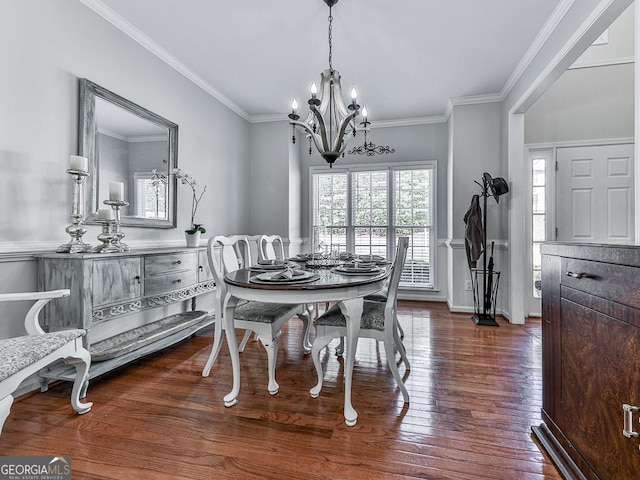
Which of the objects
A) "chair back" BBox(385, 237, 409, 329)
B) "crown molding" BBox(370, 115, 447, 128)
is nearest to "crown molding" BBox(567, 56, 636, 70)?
"crown molding" BBox(370, 115, 447, 128)

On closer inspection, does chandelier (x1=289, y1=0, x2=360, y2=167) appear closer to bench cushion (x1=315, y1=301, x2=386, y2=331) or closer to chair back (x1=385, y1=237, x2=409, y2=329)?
chair back (x1=385, y1=237, x2=409, y2=329)

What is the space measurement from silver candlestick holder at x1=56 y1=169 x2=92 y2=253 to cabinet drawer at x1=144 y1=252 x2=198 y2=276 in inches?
15.9


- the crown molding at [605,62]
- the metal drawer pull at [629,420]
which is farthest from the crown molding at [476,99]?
the metal drawer pull at [629,420]

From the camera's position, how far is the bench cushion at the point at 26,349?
4.32 feet

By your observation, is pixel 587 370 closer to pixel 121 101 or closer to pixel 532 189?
pixel 532 189

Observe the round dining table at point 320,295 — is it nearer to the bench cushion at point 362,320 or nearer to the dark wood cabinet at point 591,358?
the bench cushion at point 362,320

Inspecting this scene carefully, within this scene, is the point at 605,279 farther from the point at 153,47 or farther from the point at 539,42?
the point at 153,47

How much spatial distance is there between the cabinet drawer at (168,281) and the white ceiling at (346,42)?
2146 millimetres

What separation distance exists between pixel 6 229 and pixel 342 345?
2469mm

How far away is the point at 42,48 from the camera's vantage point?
7.04 feet

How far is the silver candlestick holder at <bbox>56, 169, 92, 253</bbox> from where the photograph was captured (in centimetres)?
214

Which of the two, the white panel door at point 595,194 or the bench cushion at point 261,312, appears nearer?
the bench cushion at point 261,312

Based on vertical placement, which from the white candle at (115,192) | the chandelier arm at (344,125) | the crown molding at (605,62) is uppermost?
the crown molding at (605,62)

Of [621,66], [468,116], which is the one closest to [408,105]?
[468,116]
